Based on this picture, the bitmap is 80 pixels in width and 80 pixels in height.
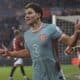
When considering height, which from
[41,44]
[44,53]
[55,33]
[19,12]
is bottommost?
[19,12]

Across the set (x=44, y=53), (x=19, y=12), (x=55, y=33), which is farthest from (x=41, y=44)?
(x=19, y=12)

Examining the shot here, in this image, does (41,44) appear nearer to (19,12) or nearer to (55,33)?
(55,33)

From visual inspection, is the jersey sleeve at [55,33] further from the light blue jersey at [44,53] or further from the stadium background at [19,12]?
the stadium background at [19,12]

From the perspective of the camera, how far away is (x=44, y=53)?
→ 5434 millimetres

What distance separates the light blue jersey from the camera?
5410 millimetres

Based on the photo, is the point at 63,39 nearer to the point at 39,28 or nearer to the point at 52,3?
the point at 39,28

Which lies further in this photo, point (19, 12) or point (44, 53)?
point (19, 12)

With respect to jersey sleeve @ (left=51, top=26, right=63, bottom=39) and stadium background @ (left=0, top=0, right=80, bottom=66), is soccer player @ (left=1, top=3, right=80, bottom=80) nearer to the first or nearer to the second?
jersey sleeve @ (left=51, top=26, right=63, bottom=39)

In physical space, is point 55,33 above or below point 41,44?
above

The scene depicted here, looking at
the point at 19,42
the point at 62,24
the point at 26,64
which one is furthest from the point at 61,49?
the point at 19,42

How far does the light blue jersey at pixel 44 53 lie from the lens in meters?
5.41

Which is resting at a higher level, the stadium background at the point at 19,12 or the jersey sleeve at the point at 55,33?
the jersey sleeve at the point at 55,33

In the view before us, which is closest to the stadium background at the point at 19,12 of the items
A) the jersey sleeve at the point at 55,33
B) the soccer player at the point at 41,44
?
the soccer player at the point at 41,44

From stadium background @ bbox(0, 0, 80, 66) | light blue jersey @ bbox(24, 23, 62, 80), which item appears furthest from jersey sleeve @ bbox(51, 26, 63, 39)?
stadium background @ bbox(0, 0, 80, 66)
